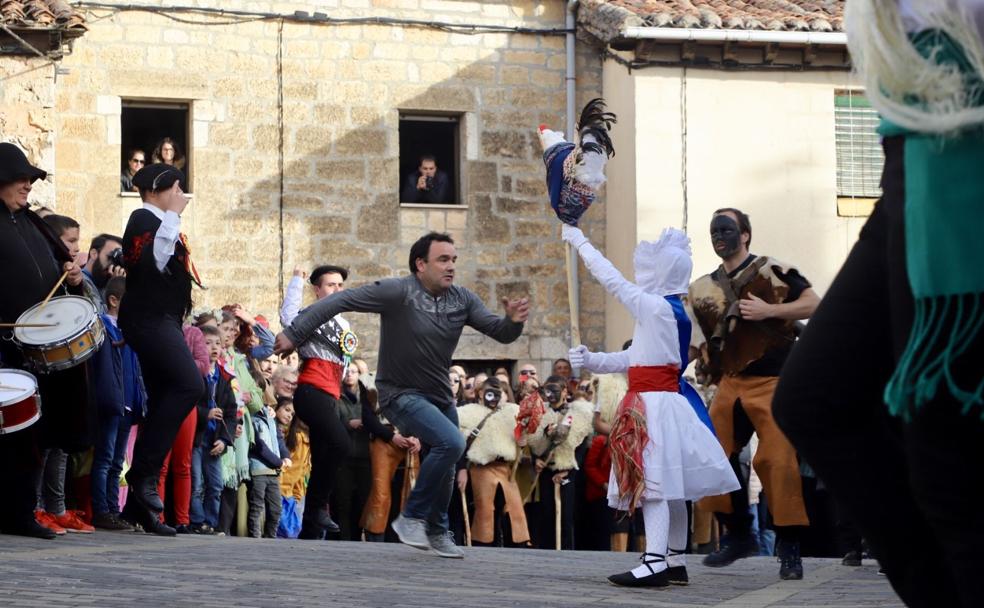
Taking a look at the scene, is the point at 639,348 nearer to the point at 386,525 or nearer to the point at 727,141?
the point at 386,525

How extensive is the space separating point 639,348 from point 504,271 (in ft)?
45.6

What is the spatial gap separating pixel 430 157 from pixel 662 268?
13971 mm

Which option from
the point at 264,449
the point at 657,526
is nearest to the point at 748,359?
the point at 657,526

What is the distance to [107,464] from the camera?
37.9 feet

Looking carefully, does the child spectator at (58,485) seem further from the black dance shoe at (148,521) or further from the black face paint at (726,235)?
the black face paint at (726,235)

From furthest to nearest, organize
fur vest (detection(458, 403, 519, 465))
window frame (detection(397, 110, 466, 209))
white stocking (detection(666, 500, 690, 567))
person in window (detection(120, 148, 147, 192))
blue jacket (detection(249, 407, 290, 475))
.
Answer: window frame (detection(397, 110, 466, 209)) < person in window (detection(120, 148, 147, 192)) < fur vest (detection(458, 403, 519, 465)) < blue jacket (detection(249, 407, 290, 475)) < white stocking (detection(666, 500, 690, 567))

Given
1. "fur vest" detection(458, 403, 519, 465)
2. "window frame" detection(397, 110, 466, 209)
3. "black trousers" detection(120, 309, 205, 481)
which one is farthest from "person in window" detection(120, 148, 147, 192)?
"black trousers" detection(120, 309, 205, 481)

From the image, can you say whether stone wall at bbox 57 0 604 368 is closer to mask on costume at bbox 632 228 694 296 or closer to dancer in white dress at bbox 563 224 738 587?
mask on costume at bbox 632 228 694 296

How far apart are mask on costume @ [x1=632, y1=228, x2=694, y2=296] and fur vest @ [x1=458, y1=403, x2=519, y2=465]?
6811mm

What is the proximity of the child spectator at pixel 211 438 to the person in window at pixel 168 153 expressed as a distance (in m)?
8.56

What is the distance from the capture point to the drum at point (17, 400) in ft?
29.9

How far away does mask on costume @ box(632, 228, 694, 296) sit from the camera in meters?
9.43

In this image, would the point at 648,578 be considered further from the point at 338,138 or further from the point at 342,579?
the point at 338,138

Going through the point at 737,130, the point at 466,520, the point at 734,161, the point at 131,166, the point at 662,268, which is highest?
the point at 737,130
